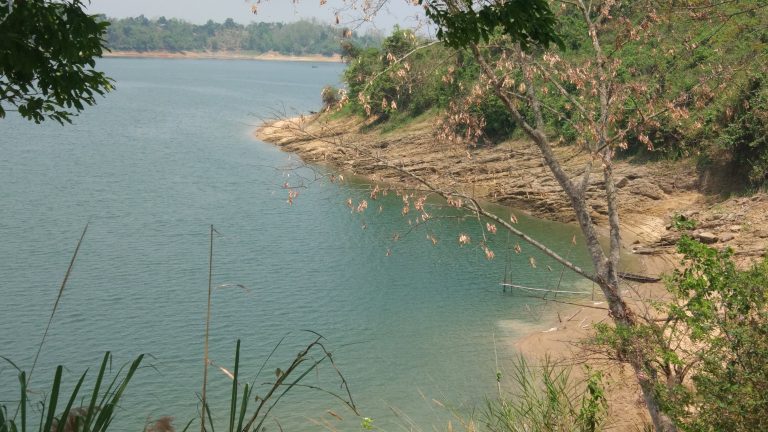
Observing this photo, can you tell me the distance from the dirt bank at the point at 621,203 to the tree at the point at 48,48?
6812 mm

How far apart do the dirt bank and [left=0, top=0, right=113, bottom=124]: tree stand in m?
6.81

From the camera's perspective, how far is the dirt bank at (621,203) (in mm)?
16641

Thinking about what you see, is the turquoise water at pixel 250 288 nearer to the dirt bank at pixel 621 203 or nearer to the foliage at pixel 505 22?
the dirt bank at pixel 621 203

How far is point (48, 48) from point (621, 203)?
21486 millimetres

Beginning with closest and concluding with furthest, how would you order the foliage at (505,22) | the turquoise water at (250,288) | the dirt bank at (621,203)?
the foliage at (505,22), the turquoise water at (250,288), the dirt bank at (621,203)

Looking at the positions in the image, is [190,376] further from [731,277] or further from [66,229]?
[66,229]

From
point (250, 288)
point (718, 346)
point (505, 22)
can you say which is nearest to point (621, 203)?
point (250, 288)

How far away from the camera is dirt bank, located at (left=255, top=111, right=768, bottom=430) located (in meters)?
16.6

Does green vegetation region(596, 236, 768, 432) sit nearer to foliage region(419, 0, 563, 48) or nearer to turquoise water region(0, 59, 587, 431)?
foliage region(419, 0, 563, 48)

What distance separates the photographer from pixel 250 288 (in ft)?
66.2

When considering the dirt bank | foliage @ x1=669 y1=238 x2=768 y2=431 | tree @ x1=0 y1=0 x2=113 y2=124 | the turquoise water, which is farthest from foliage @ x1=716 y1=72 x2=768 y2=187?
tree @ x1=0 y1=0 x2=113 y2=124

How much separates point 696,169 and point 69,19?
2213 centimetres

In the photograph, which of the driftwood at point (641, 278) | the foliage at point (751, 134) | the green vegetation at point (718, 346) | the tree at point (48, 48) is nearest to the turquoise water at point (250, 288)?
the driftwood at point (641, 278)

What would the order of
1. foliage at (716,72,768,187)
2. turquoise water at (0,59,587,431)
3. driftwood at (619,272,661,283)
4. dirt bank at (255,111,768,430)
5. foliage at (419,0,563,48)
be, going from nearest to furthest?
1. foliage at (419,0,563,48)
2. turquoise water at (0,59,587,431)
3. dirt bank at (255,111,768,430)
4. driftwood at (619,272,661,283)
5. foliage at (716,72,768,187)
